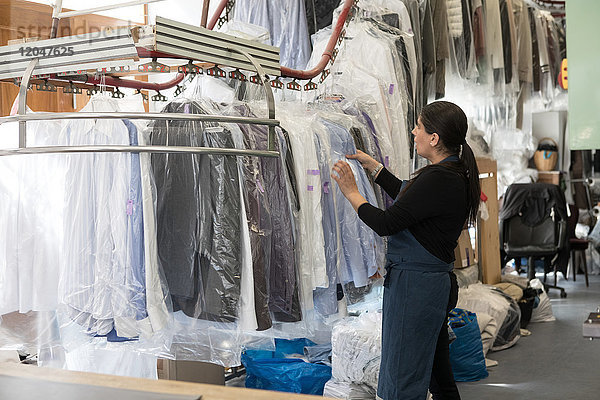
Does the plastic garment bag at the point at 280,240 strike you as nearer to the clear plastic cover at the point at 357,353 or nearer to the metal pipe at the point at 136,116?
the clear plastic cover at the point at 357,353

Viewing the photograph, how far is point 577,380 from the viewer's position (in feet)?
14.7

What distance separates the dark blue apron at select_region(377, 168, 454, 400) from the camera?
2.79m

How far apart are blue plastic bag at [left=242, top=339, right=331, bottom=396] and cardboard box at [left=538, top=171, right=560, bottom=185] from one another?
5.79 metres

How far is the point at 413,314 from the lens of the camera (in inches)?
110

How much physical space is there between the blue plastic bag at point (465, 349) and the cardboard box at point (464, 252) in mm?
990

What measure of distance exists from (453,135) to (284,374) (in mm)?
1865

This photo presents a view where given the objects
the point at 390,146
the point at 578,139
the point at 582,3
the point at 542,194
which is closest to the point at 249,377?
the point at 390,146

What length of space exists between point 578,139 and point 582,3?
70cm

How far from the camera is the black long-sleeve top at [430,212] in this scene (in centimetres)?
273

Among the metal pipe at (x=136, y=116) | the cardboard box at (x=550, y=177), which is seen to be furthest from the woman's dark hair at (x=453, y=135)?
the cardboard box at (x=550, y=177)

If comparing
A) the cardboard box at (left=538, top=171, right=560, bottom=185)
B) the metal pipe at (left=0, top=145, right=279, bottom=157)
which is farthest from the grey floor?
the metal pipe at (left=0, top=145, right=279, bottom=157)

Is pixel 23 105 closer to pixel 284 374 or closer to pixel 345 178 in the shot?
pixel 345 178

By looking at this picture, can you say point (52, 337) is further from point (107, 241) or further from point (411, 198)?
point (411, 198)

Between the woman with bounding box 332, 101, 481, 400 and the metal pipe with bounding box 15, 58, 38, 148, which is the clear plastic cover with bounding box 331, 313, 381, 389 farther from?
the metal pipe with bounding box 15, 58, 38, 148
